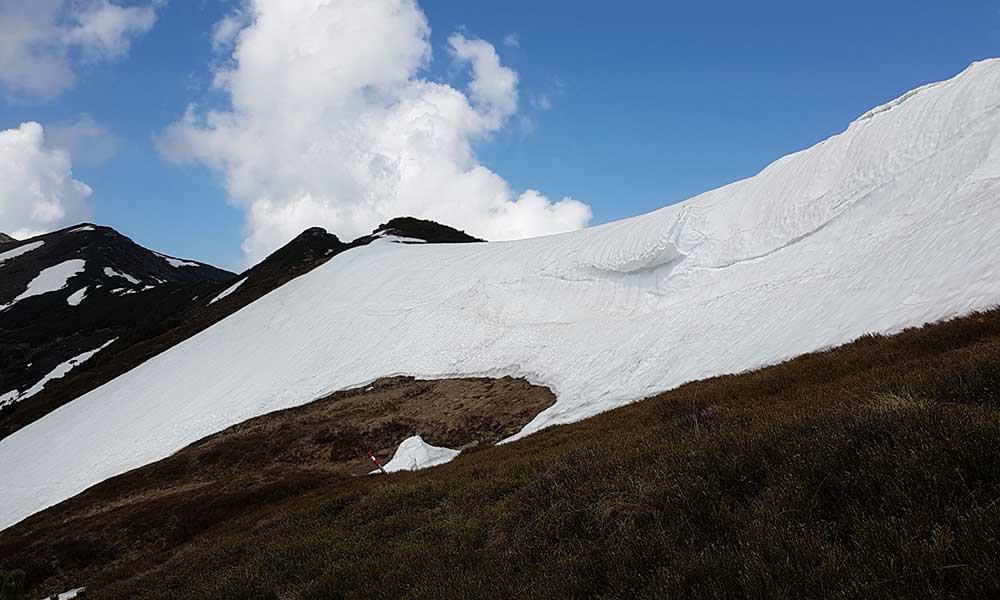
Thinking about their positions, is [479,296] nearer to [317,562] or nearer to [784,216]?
[784,216]

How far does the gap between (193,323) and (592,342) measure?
181 ft

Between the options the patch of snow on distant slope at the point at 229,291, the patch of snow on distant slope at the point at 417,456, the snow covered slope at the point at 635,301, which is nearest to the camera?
the snow covered slope at the point at 635,301

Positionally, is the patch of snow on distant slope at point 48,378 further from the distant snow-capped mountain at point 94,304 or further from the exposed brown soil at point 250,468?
the exposed brown soil at point 250,468

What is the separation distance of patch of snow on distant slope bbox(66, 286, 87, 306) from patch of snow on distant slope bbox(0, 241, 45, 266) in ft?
134

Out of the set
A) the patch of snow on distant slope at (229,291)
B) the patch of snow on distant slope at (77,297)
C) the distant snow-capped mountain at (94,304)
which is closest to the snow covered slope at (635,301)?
the distant snow-capped mountain at (94,304)

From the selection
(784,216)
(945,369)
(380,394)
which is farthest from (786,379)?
(380,394)

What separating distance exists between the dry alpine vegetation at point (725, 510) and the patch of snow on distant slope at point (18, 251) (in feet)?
571

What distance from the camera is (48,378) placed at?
79438 millimetres

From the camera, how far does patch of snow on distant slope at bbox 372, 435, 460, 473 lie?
867 inches

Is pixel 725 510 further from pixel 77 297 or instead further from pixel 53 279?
pixel 53 279

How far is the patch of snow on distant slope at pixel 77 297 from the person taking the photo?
10740cm

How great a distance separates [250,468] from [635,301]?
957 inches

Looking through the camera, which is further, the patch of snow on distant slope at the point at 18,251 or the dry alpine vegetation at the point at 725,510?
the patch of snow on distant slope at the point at 18,251

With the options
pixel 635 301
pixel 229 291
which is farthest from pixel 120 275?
pixel 635 301
